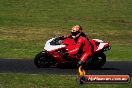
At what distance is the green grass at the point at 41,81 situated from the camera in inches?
568

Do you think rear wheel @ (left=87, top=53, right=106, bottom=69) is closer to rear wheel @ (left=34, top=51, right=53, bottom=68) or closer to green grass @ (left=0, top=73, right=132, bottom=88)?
rear wheel @ (left=34, top=51, right=53, bottom=68)

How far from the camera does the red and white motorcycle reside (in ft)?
61.8

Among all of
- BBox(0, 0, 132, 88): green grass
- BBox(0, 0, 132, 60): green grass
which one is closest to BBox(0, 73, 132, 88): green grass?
BBox(0, 0, 132, 88): green grass

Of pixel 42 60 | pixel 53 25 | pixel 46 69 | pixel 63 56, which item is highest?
pixel 63 56

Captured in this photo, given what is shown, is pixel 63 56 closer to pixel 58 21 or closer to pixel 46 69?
pixel 46 69

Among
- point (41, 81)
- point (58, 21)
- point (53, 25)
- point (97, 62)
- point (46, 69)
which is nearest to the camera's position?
point (41, 81)

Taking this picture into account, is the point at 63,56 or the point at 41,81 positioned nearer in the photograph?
the point at 41,81

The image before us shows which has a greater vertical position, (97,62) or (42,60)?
(42,60)

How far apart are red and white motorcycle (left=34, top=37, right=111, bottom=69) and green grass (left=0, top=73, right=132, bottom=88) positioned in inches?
92.8

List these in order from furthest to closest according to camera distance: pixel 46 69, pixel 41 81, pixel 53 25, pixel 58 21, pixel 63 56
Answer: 1. pixel 58 21
2. pixel 53 25
3. pixel 63 56
4. pixel 46 69
5. pixel 41 81

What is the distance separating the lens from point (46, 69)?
737 inches

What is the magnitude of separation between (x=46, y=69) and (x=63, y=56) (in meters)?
0.90

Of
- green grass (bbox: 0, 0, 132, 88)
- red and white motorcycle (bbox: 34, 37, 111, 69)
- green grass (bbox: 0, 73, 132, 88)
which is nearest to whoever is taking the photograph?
green grass (bbox: 0, 73, 132, 88)

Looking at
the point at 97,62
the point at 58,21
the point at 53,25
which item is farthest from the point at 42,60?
the point at 58,21
